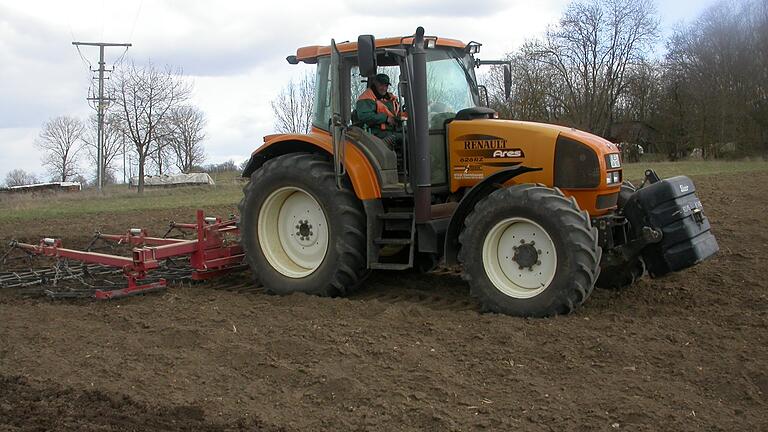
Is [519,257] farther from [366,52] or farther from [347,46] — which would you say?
[347,46]

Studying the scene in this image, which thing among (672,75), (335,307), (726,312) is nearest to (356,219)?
(335,307)

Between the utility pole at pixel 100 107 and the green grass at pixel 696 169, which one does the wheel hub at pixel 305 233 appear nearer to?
the green grass at pixel 696 169

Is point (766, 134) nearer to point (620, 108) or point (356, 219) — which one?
point (620, 108)

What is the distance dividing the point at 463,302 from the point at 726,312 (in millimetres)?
2111

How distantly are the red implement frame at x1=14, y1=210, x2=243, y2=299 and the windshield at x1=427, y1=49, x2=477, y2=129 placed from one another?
2647mm

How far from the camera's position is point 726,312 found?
5.94m

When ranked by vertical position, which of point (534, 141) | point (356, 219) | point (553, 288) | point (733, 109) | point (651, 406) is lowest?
point (651, 406)

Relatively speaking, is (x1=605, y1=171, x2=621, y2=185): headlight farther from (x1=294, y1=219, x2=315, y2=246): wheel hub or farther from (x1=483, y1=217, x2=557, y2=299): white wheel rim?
(x1=294, y1=219, x2=315, y2=246): wheel hub

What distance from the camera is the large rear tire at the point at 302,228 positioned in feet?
22.3

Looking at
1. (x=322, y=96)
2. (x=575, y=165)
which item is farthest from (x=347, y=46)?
(x=575, y=165)

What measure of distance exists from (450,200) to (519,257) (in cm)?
110

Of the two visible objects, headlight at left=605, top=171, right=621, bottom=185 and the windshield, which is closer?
headlight at left=605, top=171, right=621, bottom=185

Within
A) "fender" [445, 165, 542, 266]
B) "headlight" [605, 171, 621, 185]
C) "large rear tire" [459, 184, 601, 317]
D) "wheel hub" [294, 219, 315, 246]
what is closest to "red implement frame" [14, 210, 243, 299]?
"wheel hub" [294, 219, 315, 246]

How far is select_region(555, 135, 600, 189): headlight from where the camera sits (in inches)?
242
